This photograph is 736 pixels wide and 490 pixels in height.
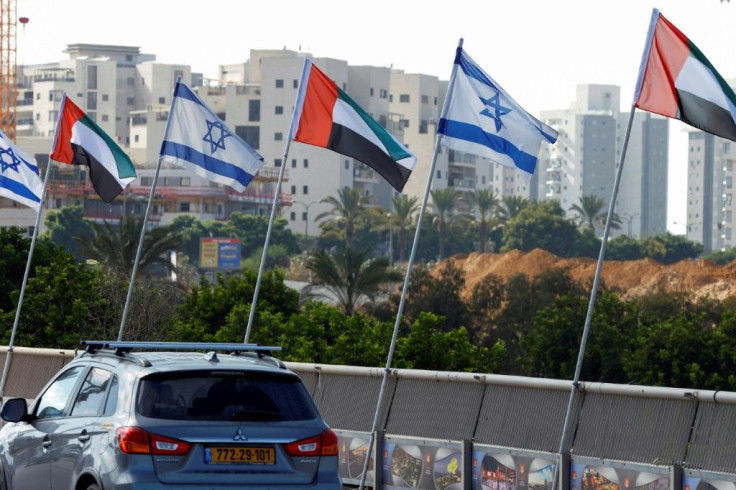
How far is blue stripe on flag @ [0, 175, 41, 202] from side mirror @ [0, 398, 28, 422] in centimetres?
1590

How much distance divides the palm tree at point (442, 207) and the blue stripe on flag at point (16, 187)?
11560 cm

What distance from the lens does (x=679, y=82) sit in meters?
13.6

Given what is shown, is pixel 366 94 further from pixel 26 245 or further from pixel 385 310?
pixel 26 245

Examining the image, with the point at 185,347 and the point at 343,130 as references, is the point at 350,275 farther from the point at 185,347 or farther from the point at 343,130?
the point at 185,347

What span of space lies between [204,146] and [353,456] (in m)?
7.06

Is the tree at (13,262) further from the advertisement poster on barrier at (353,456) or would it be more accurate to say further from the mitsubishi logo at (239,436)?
the mitsubishi logo at (239,436)

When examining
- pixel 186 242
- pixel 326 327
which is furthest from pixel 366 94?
pixel 326 327

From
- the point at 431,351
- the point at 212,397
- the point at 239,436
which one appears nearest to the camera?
the point at 239,436

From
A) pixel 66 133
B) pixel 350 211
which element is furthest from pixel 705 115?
pixel 350 211

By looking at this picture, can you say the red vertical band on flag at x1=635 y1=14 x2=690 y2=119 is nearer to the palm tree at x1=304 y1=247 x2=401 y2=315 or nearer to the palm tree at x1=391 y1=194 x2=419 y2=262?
the palm tree at x1=304 y1=247 x2=401 y2=315

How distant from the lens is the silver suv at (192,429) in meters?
8.76

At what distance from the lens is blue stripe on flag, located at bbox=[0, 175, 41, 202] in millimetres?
25547

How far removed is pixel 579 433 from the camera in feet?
39.8

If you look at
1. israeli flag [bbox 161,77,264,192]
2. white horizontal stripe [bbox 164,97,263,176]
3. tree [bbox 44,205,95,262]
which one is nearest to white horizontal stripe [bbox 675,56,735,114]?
israeli flag [bbox 161,77,264,192]
